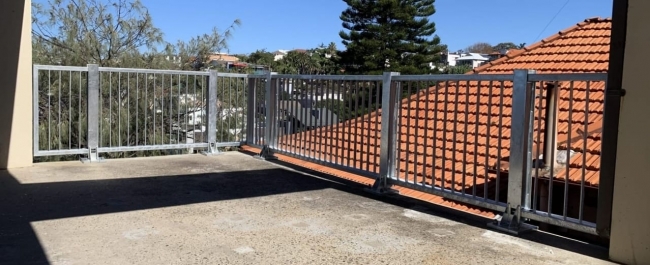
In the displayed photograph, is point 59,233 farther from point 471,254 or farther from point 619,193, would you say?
point 619,193

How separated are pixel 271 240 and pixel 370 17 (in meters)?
34.2

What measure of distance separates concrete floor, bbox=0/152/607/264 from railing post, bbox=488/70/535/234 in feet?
0.81

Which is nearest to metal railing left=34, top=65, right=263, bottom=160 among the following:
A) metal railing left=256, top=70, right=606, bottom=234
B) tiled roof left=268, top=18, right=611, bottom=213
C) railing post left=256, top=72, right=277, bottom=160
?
railing post left=256, top=72, right=277, bottom=160

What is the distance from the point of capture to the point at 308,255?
3770 millimetres

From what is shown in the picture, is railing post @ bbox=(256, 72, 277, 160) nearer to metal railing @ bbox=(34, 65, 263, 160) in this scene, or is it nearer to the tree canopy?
metal railing @ bbox=(34, 65, 263, 160)

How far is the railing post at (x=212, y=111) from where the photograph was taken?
820 centimetres

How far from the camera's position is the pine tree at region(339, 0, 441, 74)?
3628 cm

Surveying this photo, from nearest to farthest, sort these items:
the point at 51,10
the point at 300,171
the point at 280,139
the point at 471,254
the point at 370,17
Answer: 1. the point at 471,254
2. the point at 300,171
3. the point at 280,139
4. the point at 51,10
5. the point at 370,17

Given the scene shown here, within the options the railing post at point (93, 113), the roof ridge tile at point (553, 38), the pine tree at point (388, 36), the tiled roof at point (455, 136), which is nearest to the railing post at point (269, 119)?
the tiled roof at point (455, 136)

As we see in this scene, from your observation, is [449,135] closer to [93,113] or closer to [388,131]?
[388,131]

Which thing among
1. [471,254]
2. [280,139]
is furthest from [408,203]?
[280,139]

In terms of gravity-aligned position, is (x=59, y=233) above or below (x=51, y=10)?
below

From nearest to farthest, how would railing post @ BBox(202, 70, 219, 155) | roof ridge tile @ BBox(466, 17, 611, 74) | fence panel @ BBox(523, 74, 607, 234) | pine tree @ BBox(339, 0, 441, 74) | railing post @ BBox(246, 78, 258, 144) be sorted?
fence panel @ BBox(523, 74, 607, 234) < railing post @ BBox(202, 70, 219, 155) < railing post @ BBox(246, 78, 258, 144) < roof ridge tile @ BBox(466, 17, 611, 74) < pine tree @ BBox(339, 0, 441, 74)

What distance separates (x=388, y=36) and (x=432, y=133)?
31.2 metres
